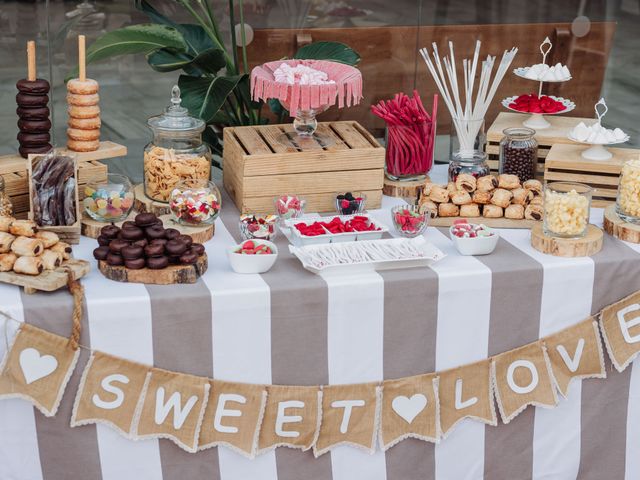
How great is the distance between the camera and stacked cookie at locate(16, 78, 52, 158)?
2689 millimetres

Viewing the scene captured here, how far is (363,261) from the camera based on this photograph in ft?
7.97

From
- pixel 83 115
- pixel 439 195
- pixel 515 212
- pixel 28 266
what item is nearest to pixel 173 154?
pixel 83 115

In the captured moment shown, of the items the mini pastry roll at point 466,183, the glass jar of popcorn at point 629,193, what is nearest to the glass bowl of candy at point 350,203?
the mini pastry roll at point 466,183

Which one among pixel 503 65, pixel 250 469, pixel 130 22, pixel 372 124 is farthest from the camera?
pixel 372 124

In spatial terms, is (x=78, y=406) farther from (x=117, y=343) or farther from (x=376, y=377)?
(x=376, y=377)

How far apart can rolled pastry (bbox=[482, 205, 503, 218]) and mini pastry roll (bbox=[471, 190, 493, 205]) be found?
0.9 inches

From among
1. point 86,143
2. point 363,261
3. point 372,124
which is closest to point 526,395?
point 363,261

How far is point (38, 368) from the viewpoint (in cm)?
223

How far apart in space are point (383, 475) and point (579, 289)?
687 mm

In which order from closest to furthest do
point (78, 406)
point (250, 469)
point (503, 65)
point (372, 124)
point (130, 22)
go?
1. point (78, 406)
2. point (250, 469)
3. point (503, 65)
4. point (130, 22)
5. point (372, 124)

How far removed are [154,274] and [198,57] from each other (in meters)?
1.40

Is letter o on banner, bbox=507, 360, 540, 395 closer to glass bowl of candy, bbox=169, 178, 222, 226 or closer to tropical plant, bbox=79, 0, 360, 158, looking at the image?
glass bowl of candy, bbox=169, 178, 222, 226

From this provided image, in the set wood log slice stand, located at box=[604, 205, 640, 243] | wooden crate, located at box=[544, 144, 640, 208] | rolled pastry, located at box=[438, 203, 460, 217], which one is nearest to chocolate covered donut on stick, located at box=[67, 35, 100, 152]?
rolled pastry, located at box=[438, 203, 460, 217]

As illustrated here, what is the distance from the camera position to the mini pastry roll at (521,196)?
278 centimetres
